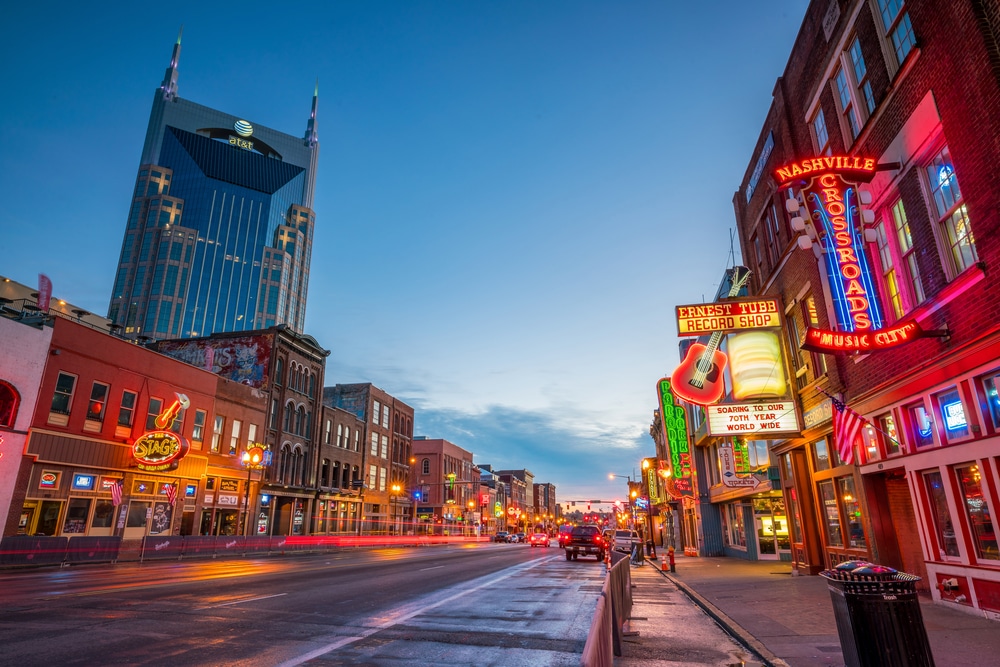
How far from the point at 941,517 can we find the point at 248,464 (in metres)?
36.6

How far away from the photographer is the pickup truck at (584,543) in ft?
104

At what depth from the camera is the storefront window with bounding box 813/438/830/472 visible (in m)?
16.6

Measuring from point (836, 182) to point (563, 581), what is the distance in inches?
518

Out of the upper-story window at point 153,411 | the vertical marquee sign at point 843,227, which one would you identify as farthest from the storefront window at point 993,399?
the upper-story window at point 153,411

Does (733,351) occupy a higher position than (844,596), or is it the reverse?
(733,351)

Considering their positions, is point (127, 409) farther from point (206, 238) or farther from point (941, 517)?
point (206, 238)

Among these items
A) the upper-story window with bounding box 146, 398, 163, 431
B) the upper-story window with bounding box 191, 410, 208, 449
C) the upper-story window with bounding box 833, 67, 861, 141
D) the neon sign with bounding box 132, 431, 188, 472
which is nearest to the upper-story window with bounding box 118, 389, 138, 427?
the upper-story window with bounding box 146, 398, 163, 431

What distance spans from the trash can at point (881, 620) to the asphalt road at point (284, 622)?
3.22 m

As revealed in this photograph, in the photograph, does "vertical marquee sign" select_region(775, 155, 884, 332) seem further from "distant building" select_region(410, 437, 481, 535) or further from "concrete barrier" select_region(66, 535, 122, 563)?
"distant building" select_region(410, 437, 481, 535)

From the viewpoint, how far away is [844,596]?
545cm

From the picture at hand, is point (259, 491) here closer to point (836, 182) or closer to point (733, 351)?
point (733, 351)

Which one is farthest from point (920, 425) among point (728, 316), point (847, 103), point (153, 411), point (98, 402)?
point (153, 411)

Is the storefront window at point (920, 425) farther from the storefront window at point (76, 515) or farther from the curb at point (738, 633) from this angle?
the storefront window at point (76, 515)

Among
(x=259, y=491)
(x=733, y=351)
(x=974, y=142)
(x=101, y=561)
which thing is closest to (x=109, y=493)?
(x=101, y=561)
